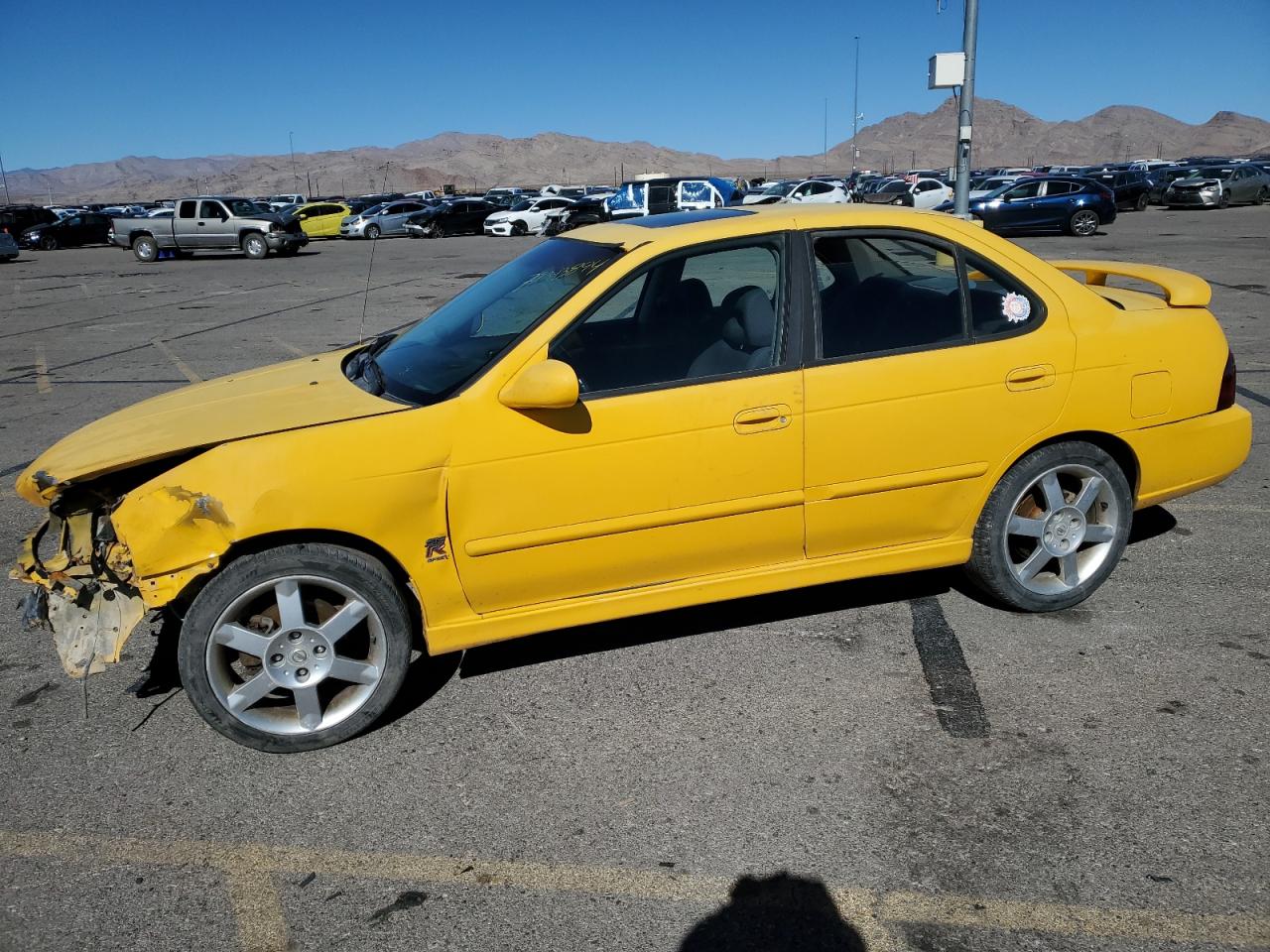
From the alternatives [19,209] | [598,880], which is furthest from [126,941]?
[19,209]

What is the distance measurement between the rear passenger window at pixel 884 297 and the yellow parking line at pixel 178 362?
22.9 feet

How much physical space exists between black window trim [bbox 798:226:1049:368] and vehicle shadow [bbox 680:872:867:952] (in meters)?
1.78

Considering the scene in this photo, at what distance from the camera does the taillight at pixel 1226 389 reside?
423 cm

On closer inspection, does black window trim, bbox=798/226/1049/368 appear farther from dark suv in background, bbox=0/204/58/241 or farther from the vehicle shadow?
dark suv in background, bbox=0/204/58/241

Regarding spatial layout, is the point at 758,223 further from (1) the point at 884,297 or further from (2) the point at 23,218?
(2) the point at 23,218

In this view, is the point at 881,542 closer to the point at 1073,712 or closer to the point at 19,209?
the point at 1073,712

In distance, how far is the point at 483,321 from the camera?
12.9ft

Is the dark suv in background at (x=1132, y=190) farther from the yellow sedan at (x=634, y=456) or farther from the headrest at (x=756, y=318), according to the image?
the headrest at (x=756, y=318)

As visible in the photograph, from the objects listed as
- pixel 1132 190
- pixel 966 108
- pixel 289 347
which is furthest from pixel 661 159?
pixel 289 347

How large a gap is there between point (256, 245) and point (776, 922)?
30.4 m

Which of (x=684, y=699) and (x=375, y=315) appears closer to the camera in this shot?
(x=684, y=699)

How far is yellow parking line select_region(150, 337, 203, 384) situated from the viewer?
32.7 feet

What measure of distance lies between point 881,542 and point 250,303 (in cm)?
1543

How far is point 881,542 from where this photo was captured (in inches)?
152
